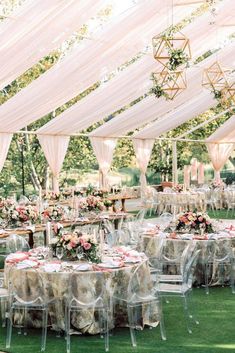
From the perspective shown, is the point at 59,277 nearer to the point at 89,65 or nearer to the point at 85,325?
the point at 85,325

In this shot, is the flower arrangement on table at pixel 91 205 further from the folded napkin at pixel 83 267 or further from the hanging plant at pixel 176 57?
the folded napkin at pixel 83 267

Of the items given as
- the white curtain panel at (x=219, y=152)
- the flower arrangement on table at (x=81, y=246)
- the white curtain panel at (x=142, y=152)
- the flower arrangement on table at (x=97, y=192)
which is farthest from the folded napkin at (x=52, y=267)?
the white curtain panel at (x=219, y=152)

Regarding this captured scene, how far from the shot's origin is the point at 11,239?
27.1ft

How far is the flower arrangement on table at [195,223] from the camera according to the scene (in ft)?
28.1

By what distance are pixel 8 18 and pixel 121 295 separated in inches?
176

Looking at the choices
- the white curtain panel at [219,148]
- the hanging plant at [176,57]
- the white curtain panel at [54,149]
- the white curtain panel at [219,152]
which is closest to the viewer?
the hanging plant at [176,57]

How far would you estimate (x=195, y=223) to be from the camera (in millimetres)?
8586

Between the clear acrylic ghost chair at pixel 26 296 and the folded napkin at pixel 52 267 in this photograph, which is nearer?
the clear acrylic ghost chair at pixel 26 296

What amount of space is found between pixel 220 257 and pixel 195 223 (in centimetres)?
59

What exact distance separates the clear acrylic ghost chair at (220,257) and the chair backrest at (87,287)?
259 centimetres

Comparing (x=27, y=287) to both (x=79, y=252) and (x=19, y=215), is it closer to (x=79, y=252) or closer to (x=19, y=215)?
(x=79, y=252)

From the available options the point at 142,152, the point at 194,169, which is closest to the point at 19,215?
the point at 142,152

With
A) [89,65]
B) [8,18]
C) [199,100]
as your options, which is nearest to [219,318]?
[8,18]

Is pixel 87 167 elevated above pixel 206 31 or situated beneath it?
situated beneath
